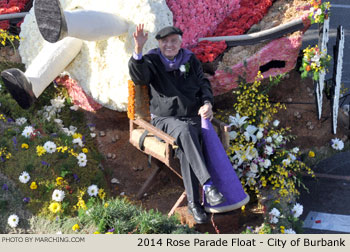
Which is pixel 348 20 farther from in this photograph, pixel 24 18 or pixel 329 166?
pixel 24 18

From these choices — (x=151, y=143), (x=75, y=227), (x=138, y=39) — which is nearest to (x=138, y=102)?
(x=151, y=143)

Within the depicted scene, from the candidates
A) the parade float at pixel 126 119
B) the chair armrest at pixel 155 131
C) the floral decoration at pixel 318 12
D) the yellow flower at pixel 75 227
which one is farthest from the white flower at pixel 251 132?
the yellow flower at pixel 75 227

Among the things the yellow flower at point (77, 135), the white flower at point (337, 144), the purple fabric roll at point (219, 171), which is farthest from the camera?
the white flower at point (337, 144)

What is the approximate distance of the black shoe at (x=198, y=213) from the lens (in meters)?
5.34

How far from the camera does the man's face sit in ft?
18.2

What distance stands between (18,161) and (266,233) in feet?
8.52

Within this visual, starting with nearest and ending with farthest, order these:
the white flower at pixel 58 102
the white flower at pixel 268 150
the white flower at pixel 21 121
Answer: the white flower at pixel 268 150 < the white flower at pixel 21 121 < the white flower at pixel 58 102

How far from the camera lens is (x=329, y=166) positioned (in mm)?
7109

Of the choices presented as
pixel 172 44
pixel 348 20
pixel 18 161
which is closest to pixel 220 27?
pixel 172 44

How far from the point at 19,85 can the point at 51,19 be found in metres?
0.88

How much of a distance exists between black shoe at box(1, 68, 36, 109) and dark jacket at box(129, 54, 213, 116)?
1235 mm

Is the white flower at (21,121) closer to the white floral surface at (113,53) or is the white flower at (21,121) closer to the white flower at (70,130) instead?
the white flower at (70,130)

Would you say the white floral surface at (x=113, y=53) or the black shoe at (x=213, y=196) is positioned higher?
the white floral surface at (x=113, y=53)

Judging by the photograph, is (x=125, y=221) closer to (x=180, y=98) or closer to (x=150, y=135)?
(x=150, y=135)
